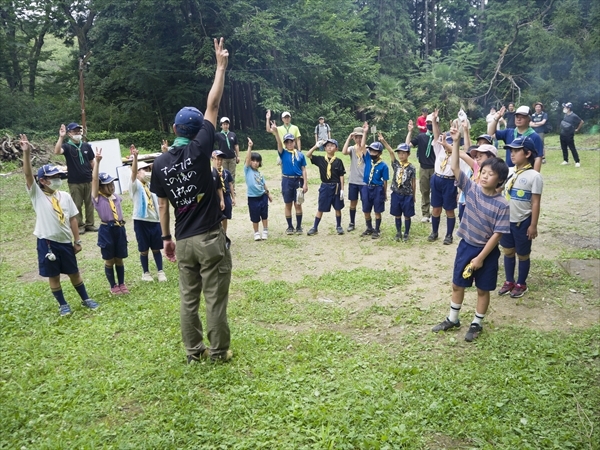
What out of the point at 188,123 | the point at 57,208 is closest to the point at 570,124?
the point at 188,123

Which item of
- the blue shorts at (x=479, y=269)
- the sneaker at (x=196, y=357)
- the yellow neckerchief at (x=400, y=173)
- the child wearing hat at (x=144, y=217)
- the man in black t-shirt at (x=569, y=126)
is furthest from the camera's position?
the man in black t-shirt at (x=569, y=126)

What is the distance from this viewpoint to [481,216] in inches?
187

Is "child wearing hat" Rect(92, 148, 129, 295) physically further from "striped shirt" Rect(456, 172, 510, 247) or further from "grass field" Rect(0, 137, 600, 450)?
"striped shirt" Rect(456, 172, 510, 247)

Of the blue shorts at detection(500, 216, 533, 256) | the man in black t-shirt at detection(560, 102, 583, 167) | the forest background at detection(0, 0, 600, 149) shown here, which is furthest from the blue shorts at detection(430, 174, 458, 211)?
the forest background at detection(0, 0, 600, 149)

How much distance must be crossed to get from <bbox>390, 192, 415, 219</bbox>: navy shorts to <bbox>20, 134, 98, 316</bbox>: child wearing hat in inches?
203

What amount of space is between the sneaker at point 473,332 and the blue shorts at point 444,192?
11.7ft

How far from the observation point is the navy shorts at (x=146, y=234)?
6.78 metres

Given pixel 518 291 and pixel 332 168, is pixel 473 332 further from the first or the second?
pixel 332 168

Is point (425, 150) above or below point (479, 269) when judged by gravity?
above

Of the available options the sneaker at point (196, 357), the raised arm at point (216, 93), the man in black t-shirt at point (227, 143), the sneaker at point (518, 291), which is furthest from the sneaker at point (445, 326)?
the man in black t-shirt at point (227, 143)

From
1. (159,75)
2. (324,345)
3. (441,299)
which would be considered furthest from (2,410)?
(159,75)

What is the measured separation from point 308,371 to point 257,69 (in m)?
23.4

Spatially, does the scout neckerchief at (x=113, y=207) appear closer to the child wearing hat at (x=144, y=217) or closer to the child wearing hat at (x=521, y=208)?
the child wearing hat at (x=144, y=217)

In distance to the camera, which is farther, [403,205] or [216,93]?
[403,205]
